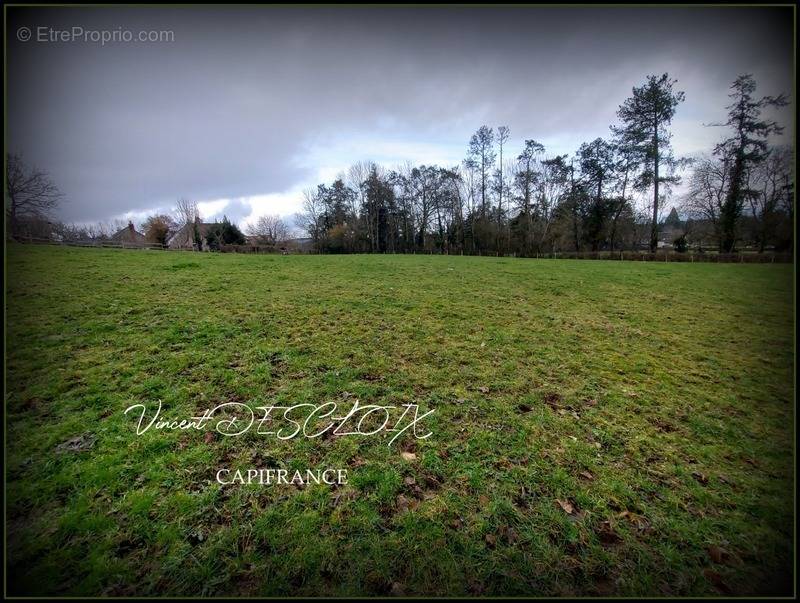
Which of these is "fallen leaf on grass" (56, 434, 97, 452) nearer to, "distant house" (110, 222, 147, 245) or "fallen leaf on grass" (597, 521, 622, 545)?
"fallen leaf on grass" (597, 521, 622, 545)

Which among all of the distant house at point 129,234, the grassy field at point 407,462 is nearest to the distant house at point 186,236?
the distant house at point 129,234

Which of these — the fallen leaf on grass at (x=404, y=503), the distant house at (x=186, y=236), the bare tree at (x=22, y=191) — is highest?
the distant house at (x=186, y=236)

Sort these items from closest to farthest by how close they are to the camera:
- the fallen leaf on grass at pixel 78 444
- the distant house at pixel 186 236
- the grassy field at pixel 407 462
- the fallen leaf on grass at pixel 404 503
A: the grassy field at pixel 407 462 → the fallen leaf on grass at pixel 404 503 → the fallen leaf on grass at pixel 78 444 → the distant house at pixel 186 236

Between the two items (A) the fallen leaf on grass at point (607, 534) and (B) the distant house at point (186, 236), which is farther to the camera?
(B) the distant house at point (186, 236)

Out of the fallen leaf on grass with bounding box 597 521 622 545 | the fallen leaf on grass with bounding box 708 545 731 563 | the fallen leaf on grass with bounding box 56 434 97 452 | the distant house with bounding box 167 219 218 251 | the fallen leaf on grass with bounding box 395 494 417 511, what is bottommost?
the fallen leaf on grass with bounding box 708 545 731 563

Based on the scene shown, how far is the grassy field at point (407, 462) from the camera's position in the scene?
251cm

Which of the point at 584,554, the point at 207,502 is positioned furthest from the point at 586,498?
the point at 207,502

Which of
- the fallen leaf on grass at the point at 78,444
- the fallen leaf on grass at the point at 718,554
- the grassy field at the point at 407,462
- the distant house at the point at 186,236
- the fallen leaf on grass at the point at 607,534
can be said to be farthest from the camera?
the distant house at the point at 186,236

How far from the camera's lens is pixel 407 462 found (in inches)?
140

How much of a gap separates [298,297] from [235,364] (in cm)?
445

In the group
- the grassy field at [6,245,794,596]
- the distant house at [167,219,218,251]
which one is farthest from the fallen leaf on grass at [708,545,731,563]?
the distant house at [167,219,218,251]

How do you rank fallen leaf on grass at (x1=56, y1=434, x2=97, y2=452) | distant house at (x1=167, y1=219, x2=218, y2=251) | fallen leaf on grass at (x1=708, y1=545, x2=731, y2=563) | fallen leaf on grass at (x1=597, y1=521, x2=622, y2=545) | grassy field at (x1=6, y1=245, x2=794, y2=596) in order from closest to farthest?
1. grassy field at (x1=6, y1=245, x2=794, y2=596)
2. fallen leaf on grass at (x1=708, y1=545, x2=731, y2=563)
3. fallen leaf on grass at (x1=597, y1=521, x2=622, y2=545)
4. fallen leaf on grass at (x1=56, y1=434, x2=97, y2=452)
5. distant house at (x1=167, y1=219, x2=218, y2=251)

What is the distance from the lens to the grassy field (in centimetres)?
251

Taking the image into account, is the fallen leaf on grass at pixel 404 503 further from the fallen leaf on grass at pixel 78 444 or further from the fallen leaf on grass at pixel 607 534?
the fallen leaf on grass at pixel 78 444
